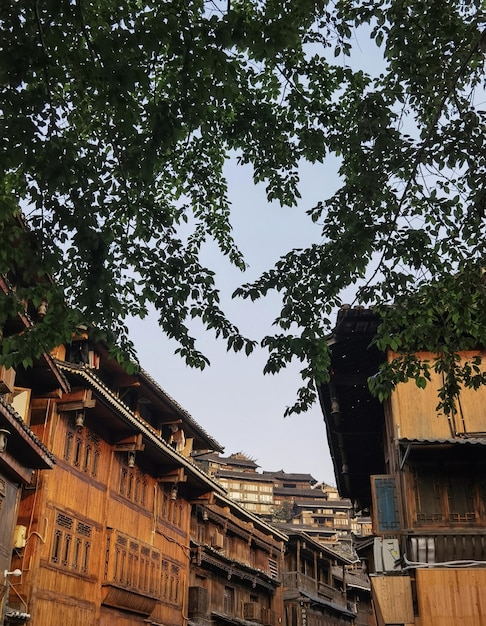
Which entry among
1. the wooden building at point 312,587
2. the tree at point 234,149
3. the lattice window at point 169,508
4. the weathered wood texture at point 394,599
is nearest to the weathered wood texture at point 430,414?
the weathered wood texture at point 394,599

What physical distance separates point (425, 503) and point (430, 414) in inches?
88.4

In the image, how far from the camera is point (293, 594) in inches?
1496

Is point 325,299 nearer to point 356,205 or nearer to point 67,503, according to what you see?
point 356,205

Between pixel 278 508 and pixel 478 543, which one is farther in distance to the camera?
pixel 278 508

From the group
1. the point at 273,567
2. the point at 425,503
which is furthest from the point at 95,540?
the point at 273,567

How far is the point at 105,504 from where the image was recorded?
806 inches

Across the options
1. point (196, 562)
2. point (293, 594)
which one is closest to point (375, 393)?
point (196, 562)

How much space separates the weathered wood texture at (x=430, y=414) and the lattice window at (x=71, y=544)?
9000 mm

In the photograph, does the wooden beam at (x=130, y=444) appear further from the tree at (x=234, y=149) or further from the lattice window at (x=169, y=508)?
the tree at (x=234, y=149)

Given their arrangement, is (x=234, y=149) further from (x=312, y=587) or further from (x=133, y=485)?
(x=312, y=587)

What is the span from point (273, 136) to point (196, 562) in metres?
21.2

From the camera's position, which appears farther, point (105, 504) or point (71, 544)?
point (105, 504)

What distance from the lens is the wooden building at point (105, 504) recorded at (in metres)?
17.2

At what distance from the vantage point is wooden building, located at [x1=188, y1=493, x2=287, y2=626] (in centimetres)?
2753
